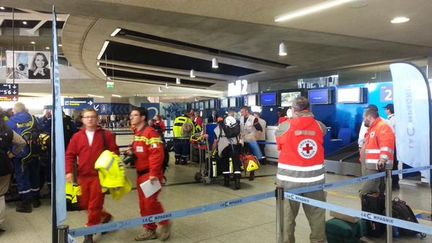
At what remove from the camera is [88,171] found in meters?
4.27

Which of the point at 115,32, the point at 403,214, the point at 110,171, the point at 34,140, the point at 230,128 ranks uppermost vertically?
the point at 115,32

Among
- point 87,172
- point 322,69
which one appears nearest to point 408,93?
point 87,172

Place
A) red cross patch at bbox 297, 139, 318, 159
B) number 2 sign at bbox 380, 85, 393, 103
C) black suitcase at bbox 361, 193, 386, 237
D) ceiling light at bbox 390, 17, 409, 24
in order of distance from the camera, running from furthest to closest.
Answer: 1. number 2 sign at bbox 380, 85, 393, 103
2. ceiling light at bbox 390, 17, 409, 24
3. black suitcase at bbox 361, 193, 386, 237
4. red cross patch at bbox 297, 139, 318, 159

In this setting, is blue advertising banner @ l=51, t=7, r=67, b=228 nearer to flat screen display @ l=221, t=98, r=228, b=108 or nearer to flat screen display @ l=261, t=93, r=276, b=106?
flat screen display @ l=261, t=93, r=276, b=106

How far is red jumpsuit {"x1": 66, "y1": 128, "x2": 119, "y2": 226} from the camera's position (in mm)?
4246

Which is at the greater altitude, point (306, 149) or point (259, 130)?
point (306, 149)

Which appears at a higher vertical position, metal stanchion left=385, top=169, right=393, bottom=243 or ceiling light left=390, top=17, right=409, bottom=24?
ceiling light left=390, top=17, right=409, bottom=24

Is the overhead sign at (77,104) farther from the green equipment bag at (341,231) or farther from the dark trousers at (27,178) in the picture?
the green equipment bag at (341,231)

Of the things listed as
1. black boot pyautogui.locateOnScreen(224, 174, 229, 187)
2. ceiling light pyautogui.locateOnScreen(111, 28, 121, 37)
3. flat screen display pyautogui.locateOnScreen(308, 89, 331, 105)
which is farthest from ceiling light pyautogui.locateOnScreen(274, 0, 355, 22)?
flat screen display pyautogui.locateOnScreen(308, 89, 331, 105)

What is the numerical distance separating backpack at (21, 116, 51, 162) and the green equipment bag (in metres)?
4.76

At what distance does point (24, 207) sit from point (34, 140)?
1105 millimetres

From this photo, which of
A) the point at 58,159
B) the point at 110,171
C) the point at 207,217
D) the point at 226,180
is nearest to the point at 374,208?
the point at 207,217

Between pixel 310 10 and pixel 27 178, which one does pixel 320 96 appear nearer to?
pixel 310 10

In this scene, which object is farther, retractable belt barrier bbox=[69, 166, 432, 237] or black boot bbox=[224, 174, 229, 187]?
black boot bbox=[224, 174, 229, 187]
